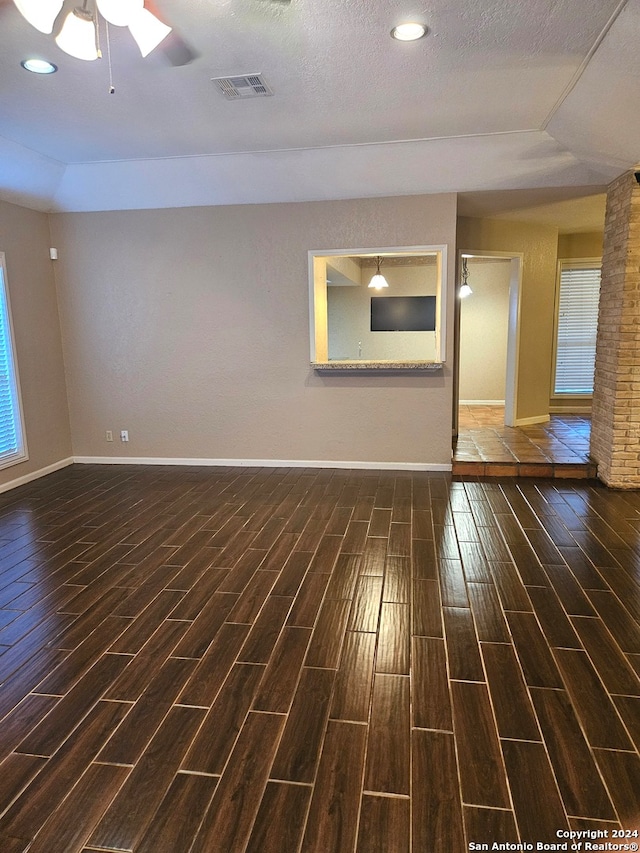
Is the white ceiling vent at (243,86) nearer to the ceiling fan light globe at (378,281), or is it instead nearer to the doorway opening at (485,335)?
the ceiling fan light globe at (378,281)

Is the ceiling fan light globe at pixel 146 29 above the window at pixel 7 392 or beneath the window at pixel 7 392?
above

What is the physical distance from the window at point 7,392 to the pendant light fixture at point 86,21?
10.6 feet

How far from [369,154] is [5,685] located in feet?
14.2

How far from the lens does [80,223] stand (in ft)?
17.7

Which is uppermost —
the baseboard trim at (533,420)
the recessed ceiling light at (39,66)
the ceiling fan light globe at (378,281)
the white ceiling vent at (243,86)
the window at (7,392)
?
the recessed ceiling light at (39,66)

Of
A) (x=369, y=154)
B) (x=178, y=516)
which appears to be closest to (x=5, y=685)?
(x=178, y=516)

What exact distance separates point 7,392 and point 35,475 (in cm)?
88

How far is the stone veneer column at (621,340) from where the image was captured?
4234mm

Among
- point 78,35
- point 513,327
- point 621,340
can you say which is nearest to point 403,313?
point 513,327

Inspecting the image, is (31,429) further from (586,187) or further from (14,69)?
(586,187)

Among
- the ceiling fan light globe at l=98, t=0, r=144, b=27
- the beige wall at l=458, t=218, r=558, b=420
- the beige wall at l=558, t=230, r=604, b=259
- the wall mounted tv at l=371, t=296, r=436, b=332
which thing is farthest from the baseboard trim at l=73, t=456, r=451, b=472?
the beige wall at l=558, t=230, r=604, b=259

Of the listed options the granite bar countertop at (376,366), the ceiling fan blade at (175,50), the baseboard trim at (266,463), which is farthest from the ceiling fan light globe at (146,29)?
the baseboard trim at (266,463)

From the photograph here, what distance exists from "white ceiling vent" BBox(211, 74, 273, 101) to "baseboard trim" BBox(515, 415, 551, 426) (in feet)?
16.0

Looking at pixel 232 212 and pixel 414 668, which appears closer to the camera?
pixel 414 668
